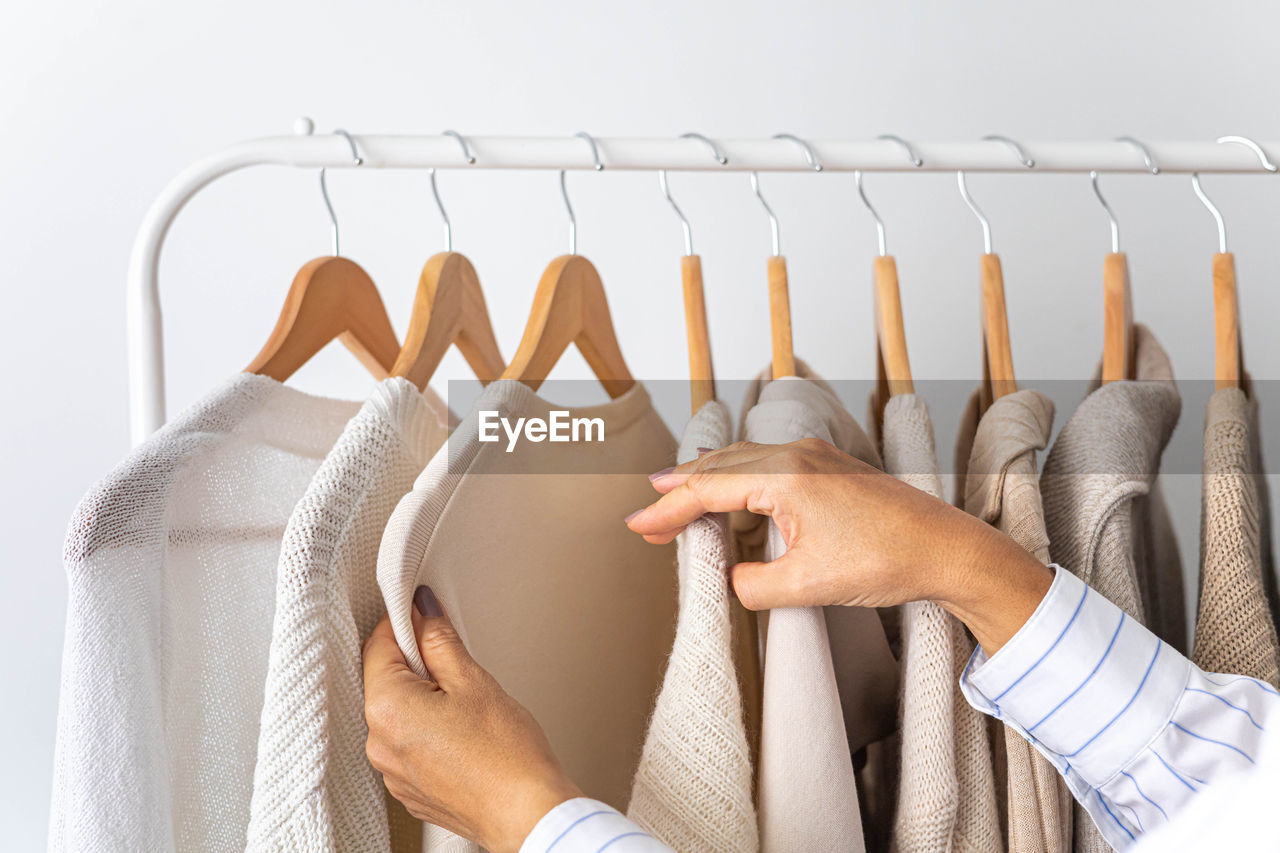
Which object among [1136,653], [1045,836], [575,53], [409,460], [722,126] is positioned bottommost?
[1045,836]

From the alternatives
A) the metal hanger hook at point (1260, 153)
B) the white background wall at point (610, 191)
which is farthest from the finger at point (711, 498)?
the white background wall at point (610, 191)

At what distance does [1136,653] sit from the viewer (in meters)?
0.55

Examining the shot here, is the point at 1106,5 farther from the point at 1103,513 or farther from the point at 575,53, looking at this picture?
the point at 1103,513

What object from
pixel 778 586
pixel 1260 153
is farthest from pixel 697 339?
pixel 1260 153

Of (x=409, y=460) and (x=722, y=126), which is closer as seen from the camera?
(x=409, y=460)

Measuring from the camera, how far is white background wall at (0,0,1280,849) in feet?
3.95

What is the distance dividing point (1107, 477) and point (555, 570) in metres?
0.37

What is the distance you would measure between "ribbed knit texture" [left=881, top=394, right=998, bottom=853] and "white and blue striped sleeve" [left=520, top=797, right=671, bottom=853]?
17 centimetres

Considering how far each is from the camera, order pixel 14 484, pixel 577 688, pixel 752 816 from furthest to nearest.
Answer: pixel 14 484 → pixel 577 688 → pixel 752 816

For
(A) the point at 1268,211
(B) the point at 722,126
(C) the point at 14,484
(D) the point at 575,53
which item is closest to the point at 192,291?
(C) the point at 14,484

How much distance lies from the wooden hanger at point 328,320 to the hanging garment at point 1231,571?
0.63 m

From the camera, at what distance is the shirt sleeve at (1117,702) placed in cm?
53

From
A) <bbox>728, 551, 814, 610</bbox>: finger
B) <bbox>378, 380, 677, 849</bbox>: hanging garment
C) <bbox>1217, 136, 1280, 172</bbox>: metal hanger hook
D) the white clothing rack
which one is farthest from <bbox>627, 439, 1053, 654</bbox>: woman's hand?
<bbox>1217, 136, 1280, 172</bbox>: metal hanger hook

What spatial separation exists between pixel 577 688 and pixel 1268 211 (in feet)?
3.65
